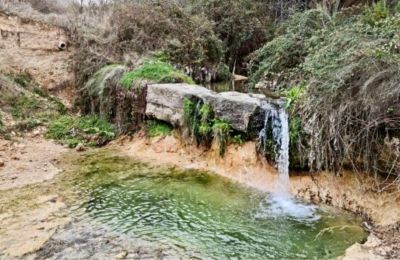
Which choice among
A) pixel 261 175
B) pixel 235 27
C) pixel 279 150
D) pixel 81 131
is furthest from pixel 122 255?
pixel 235 27

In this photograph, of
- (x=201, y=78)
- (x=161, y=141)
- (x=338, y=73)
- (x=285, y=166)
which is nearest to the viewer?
(x=338, y=73)

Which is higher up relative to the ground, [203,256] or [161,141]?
[161,141]

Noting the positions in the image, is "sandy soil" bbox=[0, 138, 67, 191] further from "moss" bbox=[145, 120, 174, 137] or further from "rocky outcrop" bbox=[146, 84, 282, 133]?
"rocky outcrop" bbox=[146, 84, 282, 133]

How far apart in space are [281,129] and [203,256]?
280cm

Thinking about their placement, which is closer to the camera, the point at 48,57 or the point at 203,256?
the point at 203,256

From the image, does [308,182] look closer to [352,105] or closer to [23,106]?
[352,105]

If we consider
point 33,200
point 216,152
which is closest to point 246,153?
point 216,152

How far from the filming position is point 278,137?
652cm

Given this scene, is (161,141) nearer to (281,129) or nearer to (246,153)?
(246,153)

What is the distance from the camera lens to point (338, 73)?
18.2ft

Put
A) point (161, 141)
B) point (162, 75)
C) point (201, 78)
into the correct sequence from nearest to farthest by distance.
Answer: point (161, 141) < point (162, 75) < point (201, 78)

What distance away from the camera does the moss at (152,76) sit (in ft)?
28.5

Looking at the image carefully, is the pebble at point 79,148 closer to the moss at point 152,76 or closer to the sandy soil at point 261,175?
the sandy soil at point 261,175

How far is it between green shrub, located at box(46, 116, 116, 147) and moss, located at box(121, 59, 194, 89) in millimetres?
1073
